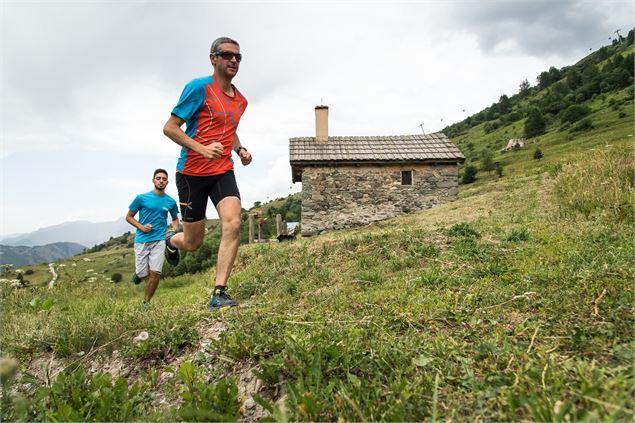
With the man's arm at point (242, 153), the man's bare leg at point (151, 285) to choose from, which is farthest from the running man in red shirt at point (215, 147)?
the man's bare leg at point (151, 285)

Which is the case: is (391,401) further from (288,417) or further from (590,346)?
(590,346)

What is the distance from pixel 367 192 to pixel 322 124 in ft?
14.7

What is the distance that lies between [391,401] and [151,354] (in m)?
1.79

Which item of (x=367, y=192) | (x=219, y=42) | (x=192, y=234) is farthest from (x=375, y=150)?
(x=219, y=42)

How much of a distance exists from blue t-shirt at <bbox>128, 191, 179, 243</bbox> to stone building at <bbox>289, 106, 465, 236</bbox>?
1101 cm

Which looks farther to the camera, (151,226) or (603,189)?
(603,189)

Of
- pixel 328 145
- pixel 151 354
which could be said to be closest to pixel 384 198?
pixel 328 145

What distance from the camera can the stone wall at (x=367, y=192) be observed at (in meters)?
17.0

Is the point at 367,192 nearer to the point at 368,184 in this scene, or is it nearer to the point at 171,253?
the point at 368,184

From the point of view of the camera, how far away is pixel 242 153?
13.6 ft

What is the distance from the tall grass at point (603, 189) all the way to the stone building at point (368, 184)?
7892 millimetres

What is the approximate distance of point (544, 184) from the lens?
12.6m

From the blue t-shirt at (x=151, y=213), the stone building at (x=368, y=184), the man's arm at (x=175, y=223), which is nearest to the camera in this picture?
the blue t-shirt at (x=151, y=213)

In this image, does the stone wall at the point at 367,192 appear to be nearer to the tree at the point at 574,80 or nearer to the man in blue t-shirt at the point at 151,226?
the man in blue t-shirt at the point at 151,226
